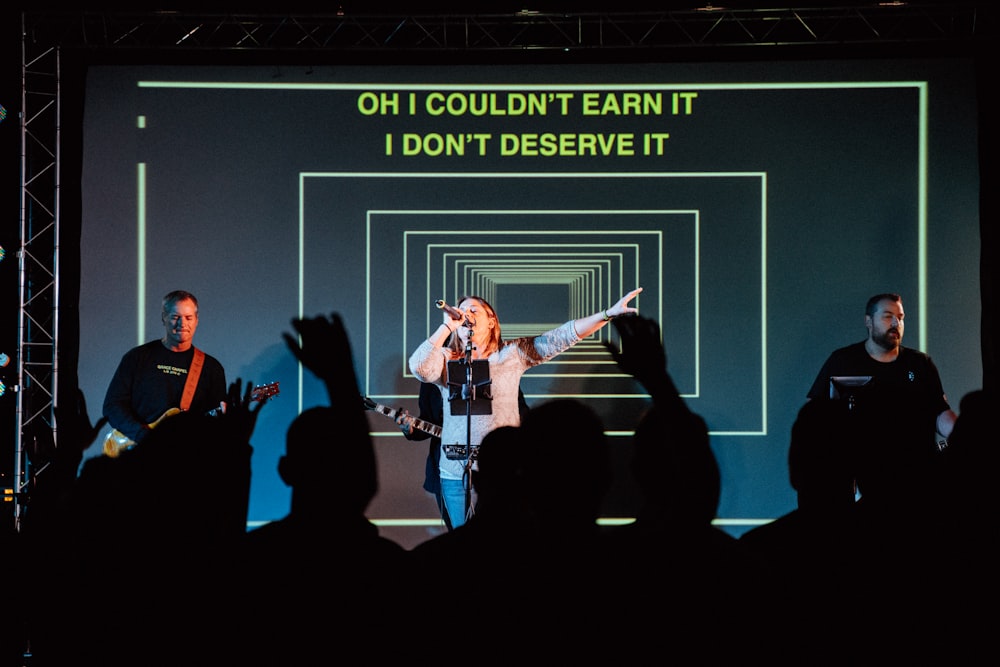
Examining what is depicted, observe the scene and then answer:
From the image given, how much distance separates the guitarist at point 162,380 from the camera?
188 inches

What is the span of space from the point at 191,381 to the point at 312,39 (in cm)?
236

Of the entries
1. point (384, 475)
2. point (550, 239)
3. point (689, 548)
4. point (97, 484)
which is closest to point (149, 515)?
point (97, 484)

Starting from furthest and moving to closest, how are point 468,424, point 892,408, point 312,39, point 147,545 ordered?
point 312,39 → point 892,408 → point 468,424 → point 147,545

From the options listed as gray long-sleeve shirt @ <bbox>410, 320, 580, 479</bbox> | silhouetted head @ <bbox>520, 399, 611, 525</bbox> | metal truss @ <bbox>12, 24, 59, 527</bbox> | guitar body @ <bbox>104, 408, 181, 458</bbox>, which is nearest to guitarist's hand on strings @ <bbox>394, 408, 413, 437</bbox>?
gray long-sleeve shirt @ <bbox>410, 320, 580, 479</bbox>

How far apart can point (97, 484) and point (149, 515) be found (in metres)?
0.80

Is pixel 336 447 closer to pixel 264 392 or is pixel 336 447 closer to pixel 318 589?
pixel 264 392

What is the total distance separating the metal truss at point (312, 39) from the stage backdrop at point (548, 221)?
0.67 feet

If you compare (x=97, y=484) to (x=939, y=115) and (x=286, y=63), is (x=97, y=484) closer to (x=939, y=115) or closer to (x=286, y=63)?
(x=286, y=63)

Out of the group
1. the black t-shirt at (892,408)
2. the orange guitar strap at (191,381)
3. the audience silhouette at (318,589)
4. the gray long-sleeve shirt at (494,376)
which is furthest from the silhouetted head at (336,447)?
the black t-shirt at (892,408)

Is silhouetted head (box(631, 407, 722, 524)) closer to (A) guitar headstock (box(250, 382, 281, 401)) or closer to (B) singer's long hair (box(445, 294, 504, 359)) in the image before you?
(B) singer's long hair (box(445, 294, 504, 359))

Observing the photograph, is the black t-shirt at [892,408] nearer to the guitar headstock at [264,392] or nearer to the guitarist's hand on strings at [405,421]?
the guitarist's hand on strings at [405,421]

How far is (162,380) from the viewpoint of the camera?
484cm

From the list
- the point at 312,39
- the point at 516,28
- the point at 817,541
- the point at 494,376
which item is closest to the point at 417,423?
the point at 494,376

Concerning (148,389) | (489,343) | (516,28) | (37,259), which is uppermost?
(516,28)
